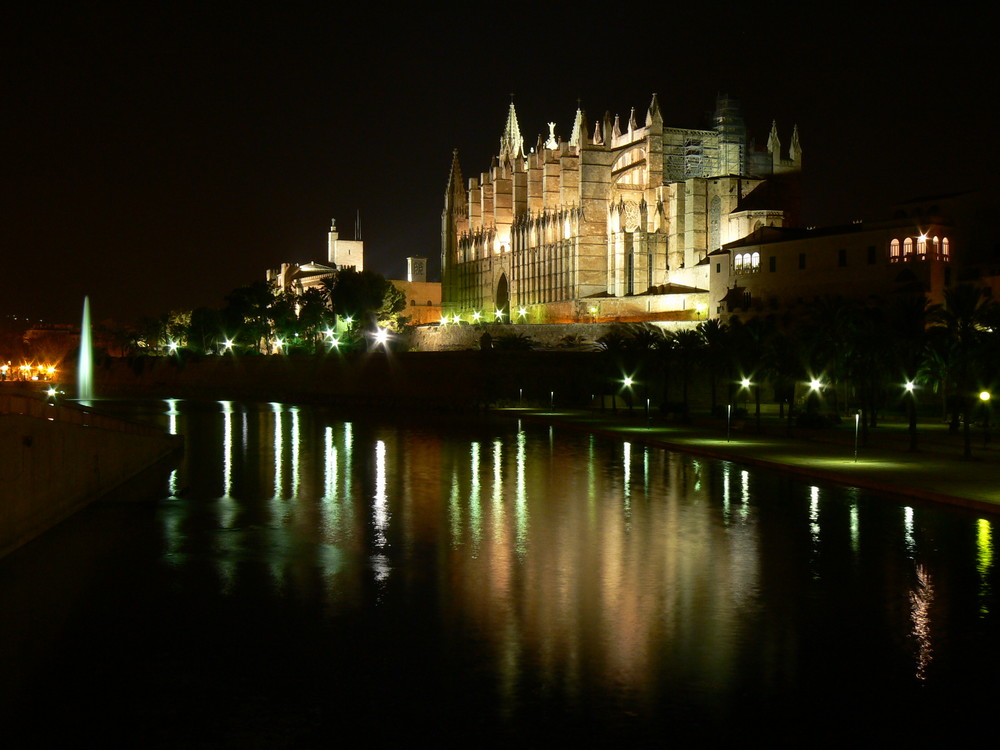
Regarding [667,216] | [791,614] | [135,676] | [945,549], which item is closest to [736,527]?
[945,549]

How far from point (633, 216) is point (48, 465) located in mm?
73063

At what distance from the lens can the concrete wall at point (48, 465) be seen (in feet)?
39.9

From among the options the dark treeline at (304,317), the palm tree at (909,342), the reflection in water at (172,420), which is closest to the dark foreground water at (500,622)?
the palm tree at (909,342)

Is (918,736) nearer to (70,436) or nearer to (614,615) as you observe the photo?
(614,615)

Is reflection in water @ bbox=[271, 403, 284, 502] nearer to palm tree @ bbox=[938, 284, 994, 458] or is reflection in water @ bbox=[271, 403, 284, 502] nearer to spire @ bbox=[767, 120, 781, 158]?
palm tree @ bbox=[938, 284, 994, 458]

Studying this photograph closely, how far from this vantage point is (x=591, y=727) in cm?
627

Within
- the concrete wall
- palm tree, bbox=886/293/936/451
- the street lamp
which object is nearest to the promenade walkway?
palm tree, bbox=886/293/936/451

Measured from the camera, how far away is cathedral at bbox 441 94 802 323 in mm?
76188

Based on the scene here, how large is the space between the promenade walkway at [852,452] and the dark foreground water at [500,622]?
67.7 inches

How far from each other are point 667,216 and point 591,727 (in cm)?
7555

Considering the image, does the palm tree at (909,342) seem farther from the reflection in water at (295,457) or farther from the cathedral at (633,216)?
the cathedral at (633,216)

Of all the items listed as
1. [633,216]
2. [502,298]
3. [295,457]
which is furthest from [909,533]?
[502,298]

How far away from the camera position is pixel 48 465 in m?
14.1

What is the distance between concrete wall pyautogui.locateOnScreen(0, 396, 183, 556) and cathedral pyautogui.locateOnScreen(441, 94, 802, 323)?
5616 cm
